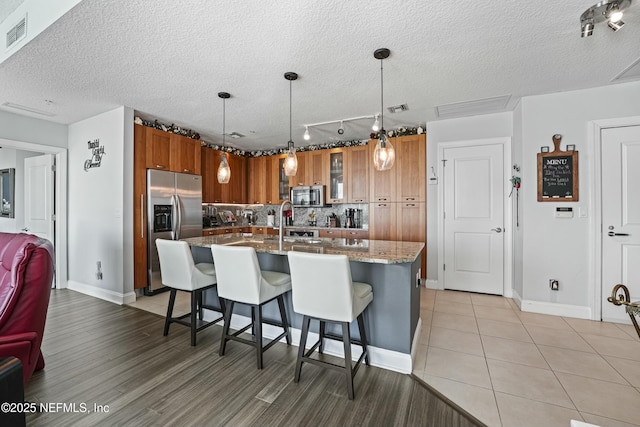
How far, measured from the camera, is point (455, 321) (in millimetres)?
2959

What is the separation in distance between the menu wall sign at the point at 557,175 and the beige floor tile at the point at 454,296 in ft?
4.95

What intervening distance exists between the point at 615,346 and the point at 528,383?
1.25 m

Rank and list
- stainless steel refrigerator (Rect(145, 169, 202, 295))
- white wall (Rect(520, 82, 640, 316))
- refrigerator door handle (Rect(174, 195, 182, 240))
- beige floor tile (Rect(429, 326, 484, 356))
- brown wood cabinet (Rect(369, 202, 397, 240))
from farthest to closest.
→ brown wood cabinet (Rect(369, 202, 397, 240))
refrigerator door handle (Rect(174, 195, 182, 240))
stainless steel refrigerator (Rect(145, 169, 202, 295))
white wall (Rect(520, 82, 640, 316))
beige floor tile (Rect(429, 326, 484, 356))

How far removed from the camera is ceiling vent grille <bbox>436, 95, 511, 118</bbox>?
3315 millimetres

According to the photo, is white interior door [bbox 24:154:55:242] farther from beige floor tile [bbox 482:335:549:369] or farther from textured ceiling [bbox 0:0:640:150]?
beige floor tile [bbox 482:335:549:369]

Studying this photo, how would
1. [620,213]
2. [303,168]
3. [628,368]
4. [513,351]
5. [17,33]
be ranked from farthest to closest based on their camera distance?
[303,168] → [620,213] → [513,351] → [17,33] → [628,368]

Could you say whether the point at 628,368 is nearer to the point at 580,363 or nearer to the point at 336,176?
the point at 580,363

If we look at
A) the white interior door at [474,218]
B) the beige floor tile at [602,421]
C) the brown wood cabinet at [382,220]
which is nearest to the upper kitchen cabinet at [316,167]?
the brown wood cabinet at [382,220]

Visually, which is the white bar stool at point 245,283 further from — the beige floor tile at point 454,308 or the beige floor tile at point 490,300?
the beige floor tile at point 490,300

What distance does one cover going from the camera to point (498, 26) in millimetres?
1978

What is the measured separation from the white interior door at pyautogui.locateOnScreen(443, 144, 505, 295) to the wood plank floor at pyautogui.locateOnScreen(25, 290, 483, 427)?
8.13 ft

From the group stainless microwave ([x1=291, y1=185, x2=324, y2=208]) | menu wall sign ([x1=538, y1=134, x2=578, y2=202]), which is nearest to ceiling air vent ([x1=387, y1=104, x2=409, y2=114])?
menu wall sign ([x1=538, y1=134, x2=578, y2=202])

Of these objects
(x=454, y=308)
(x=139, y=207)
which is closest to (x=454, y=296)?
(x=454, y=308)

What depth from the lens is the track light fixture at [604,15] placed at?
175 cm
